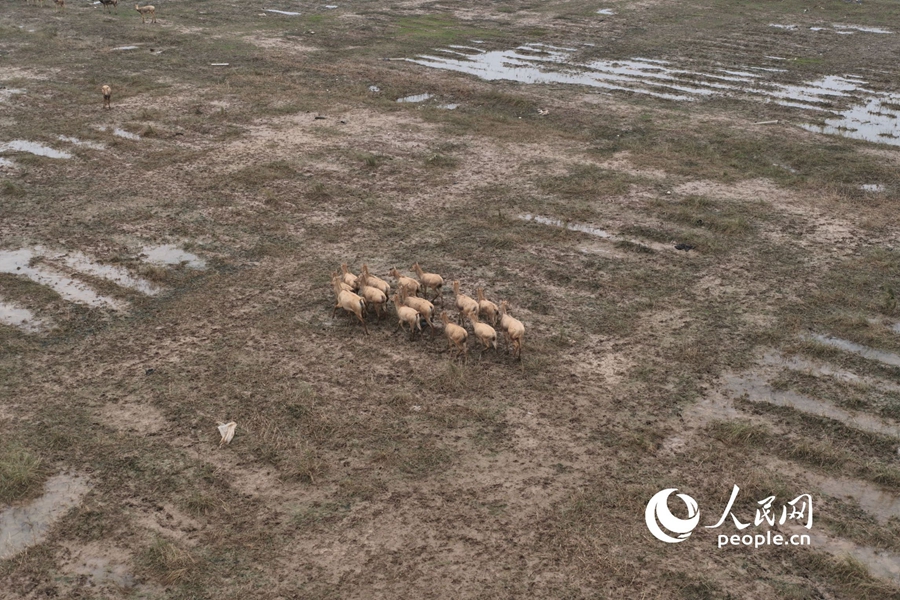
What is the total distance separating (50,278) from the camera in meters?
12.2

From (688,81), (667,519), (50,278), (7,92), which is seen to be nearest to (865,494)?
(667,519)

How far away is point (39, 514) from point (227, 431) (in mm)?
1977

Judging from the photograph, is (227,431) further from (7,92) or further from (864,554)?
(7,92)

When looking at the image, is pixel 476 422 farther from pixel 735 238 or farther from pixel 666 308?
Result: pixel 735 238

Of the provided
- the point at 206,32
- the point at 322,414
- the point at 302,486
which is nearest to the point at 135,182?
the point at 322,414

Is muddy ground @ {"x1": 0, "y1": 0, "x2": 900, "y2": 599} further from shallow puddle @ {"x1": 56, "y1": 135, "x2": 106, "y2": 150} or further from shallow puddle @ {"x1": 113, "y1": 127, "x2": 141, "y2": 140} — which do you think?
shallow puddle @ {"x1": 113, "y1": 127, "x2": 141, "y2": 140}

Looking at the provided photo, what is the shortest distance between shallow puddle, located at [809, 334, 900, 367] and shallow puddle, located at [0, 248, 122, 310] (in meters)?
9.96

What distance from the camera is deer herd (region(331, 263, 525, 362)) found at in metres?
10.0

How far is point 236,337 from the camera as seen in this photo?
10648 mm

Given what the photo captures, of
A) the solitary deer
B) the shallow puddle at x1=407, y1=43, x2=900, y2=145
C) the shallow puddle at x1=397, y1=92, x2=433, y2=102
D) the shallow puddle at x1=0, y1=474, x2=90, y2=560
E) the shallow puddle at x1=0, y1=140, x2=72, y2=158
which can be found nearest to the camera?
the shallow puddle at x1=0, y1=474, x2=90, y2=560

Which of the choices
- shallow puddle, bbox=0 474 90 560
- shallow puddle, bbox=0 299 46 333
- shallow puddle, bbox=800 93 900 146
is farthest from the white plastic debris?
shallow puddle, bbox=800 93 900 146

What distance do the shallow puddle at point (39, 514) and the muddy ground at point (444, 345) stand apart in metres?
0.04

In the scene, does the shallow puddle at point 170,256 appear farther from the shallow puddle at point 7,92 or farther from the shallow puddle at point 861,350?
the shallow puddle at point 7,92

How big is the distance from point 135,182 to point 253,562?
36.4ft
